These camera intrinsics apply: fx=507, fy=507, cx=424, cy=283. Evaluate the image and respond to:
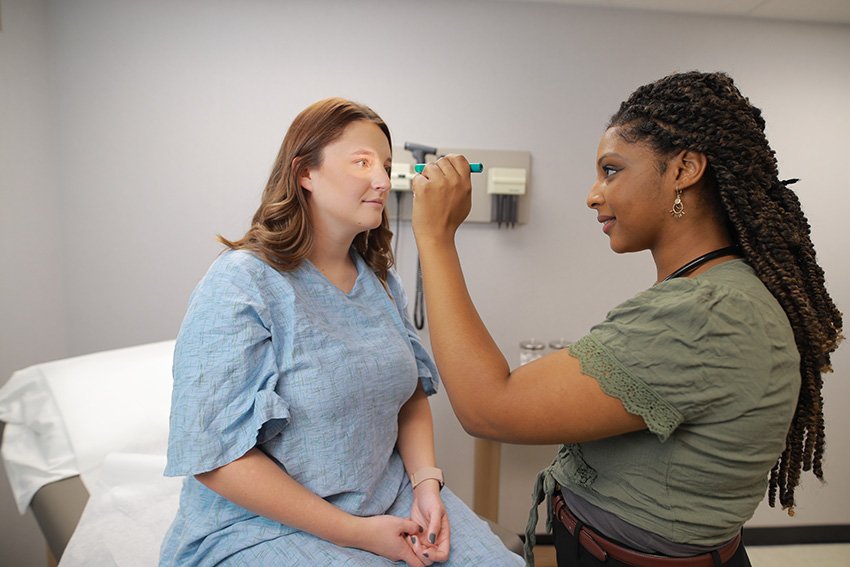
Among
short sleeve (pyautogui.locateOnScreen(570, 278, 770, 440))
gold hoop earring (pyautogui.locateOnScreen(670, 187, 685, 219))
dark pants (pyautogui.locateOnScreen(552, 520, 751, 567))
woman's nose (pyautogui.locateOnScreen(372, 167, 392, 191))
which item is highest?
woman's nose (pyautogui.locateOnScreen(372, 167, 392, 191))

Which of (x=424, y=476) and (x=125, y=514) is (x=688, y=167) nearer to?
(x=424, y=476)

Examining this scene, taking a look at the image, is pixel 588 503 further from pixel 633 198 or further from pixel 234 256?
pixel 234 256

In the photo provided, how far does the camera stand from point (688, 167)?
0.76 metres

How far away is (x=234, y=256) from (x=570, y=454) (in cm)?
72

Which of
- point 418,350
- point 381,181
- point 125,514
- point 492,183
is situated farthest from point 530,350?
point 125,514

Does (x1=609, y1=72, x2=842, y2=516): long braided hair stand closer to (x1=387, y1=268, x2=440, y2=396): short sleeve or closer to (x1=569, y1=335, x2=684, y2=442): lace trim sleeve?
(x1=569, y1=335, x2=684, y2=442): lace trim sleeve

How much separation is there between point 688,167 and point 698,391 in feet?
1.10

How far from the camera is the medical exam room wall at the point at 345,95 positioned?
1.81 meters

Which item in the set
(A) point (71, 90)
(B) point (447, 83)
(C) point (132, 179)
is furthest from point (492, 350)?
(A) point (71, 90)

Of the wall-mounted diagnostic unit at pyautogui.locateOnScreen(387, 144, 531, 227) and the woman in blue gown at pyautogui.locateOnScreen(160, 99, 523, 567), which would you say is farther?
the wall-mounted diagnostic unit at pyautogui.locateOnScreen(387, 144, 531, 227)

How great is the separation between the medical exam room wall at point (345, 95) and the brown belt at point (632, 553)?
132 centimetres

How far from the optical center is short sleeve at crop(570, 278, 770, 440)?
25.2 inches

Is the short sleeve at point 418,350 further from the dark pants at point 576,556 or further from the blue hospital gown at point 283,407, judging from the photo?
the dark pants at point 576,556

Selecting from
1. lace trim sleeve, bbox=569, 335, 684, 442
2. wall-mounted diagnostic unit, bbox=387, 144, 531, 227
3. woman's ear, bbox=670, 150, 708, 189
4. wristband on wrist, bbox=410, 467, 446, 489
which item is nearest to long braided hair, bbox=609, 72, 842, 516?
woman's ear, bbox=670, 150, 708, 189
